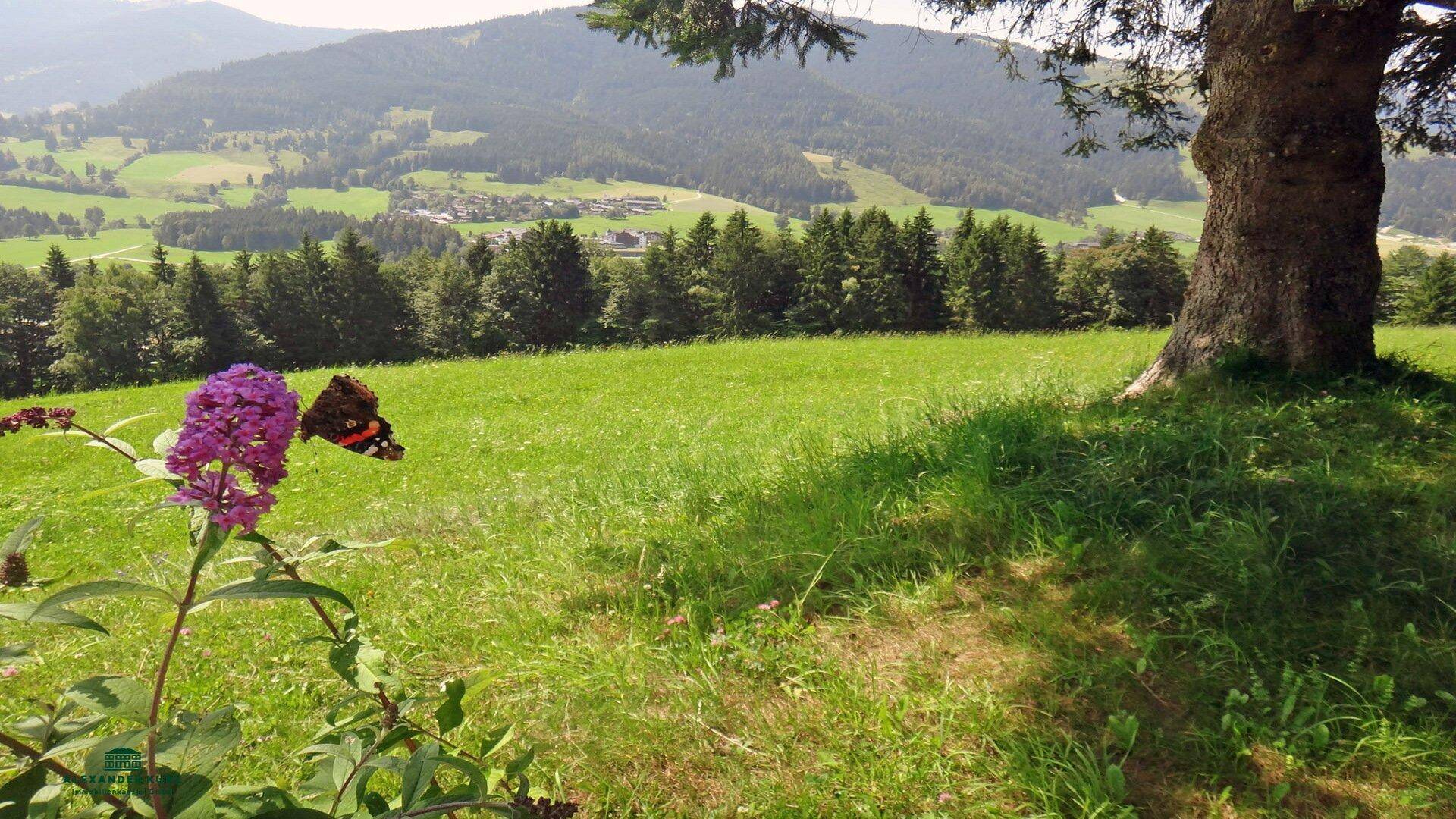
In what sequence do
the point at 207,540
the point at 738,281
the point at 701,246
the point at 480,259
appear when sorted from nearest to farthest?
the point at 207,540 → the point at 738,281 → the point at 701,246 → the point at 480,259

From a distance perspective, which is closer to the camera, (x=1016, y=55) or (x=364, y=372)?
(x=1016, y=55)

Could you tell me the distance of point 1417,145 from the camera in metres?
8.63

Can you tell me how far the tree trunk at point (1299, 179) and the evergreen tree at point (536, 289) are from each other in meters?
45.3

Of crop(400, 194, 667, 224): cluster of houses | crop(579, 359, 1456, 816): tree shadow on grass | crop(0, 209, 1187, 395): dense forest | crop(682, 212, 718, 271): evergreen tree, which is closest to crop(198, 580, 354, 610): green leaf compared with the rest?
crop(579, 359, 1456, 816): tree shadow on grass

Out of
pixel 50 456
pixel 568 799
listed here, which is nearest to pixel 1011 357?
pixel 568 799

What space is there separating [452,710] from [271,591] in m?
0.55

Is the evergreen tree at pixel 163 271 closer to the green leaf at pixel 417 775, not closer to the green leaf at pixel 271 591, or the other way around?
the green leaf at pixel 271 591

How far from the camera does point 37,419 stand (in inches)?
58.4

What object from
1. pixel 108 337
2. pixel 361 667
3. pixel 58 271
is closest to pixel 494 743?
pixel 361 667

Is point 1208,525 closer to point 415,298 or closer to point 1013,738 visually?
point 1013,738

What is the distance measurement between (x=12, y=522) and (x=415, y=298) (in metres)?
43.8

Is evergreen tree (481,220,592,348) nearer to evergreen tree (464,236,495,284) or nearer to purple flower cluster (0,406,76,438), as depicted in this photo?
evergreen tree (464,236,495,284)

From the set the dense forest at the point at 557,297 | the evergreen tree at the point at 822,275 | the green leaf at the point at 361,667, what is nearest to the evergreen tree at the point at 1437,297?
the dense forest at the point at 557,297

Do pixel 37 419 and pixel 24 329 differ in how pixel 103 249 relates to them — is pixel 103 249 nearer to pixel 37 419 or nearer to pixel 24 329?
pixel 24 329
